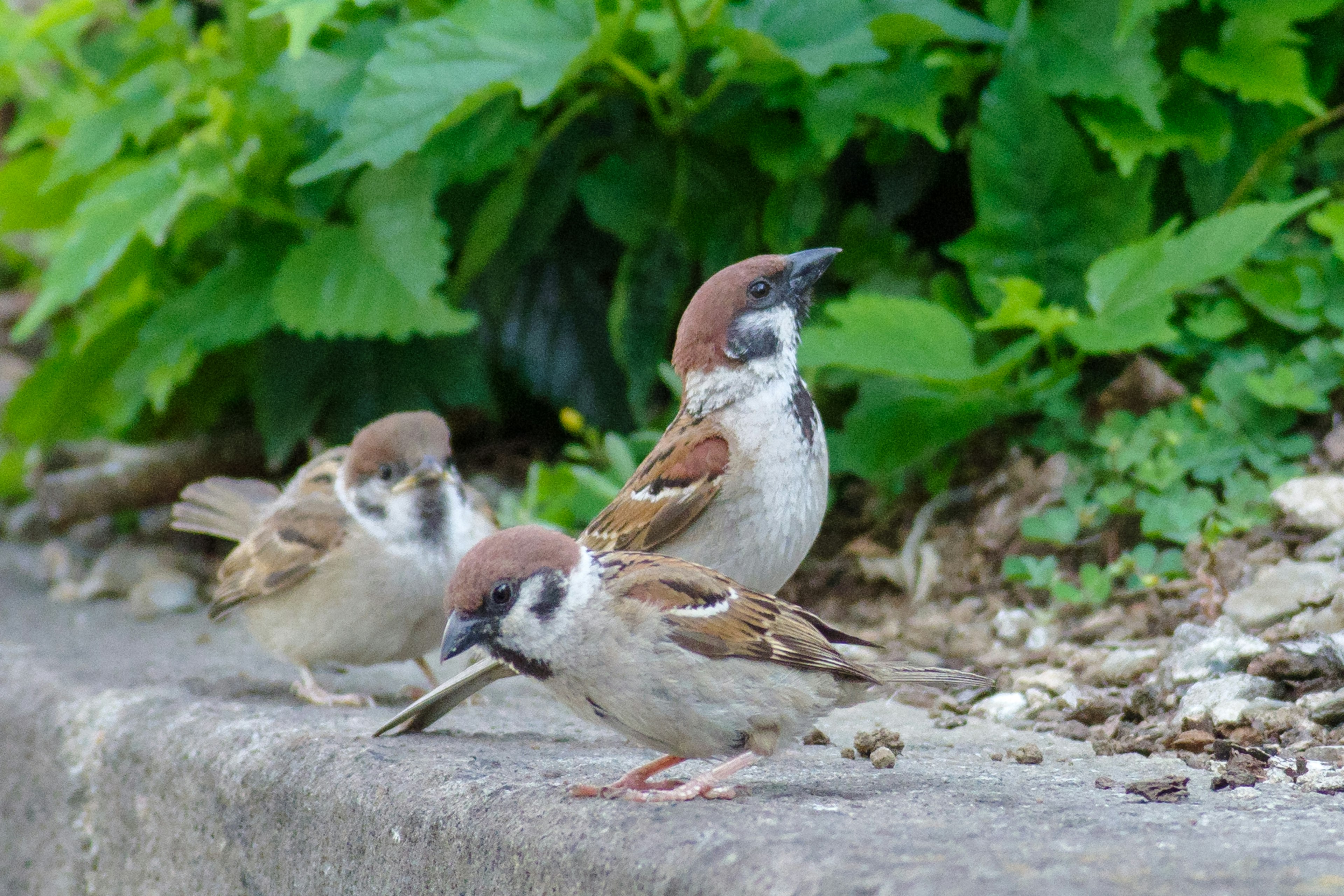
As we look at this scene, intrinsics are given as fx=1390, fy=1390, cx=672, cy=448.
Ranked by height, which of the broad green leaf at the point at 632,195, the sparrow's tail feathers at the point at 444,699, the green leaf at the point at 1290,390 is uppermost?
the green leaf at the point at 1290,390

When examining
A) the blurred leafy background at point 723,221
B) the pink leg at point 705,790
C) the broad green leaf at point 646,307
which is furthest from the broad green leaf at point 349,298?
the pink leg at point 705,790

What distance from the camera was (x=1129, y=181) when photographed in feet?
14.7

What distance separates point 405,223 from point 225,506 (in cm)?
111

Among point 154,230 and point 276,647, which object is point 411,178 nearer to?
point 154,230

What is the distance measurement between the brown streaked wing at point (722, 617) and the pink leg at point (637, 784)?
0.23 m

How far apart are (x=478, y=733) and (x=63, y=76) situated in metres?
5.21

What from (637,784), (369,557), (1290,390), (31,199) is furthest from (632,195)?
(637,784)

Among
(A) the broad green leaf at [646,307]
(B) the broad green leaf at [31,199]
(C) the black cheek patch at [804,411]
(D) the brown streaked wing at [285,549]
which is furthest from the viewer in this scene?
(B) the broad green leaf at [31,199]

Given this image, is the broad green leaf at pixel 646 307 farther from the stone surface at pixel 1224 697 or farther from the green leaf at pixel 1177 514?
the stone surface at pixel 1224 697

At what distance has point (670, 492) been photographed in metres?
3.13

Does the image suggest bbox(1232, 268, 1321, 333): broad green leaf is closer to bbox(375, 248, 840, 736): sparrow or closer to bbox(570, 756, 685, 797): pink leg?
bbox(375, 248, 840, 736): sparrow

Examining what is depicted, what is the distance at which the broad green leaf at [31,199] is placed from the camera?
550 cm

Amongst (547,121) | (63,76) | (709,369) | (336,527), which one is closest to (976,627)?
(709,369)

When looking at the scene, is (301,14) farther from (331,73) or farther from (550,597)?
(550,597)
